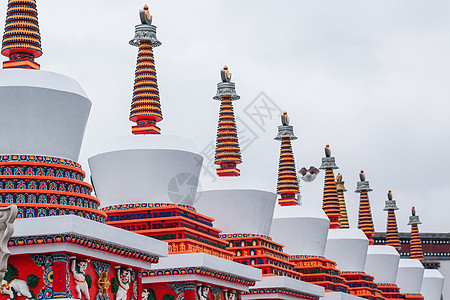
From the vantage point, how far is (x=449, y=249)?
46.8 metres

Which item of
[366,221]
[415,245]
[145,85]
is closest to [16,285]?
[145,85]

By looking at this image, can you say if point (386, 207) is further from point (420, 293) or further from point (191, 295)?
point (191, 295)

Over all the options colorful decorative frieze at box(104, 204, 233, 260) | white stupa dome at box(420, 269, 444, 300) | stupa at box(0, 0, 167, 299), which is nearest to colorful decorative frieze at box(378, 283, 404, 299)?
white stupa dome at box(420, 269, 444, 300)

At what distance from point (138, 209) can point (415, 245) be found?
27688 millimetres

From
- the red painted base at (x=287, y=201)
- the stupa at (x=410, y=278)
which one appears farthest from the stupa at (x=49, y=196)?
the stupa at (x=410, y=278)

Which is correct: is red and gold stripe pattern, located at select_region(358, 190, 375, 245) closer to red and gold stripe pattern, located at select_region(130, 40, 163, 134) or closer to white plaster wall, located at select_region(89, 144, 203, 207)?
red and gold stripe pattern, located at select_region(130, 40, 163, 134)

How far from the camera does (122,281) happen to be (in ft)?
50.5

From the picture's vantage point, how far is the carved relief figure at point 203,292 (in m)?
18.0

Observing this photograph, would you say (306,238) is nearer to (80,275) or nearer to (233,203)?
(233,203)

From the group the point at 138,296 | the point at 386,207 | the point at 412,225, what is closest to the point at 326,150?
the point at 386,207

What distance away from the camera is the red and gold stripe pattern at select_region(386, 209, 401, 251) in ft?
131

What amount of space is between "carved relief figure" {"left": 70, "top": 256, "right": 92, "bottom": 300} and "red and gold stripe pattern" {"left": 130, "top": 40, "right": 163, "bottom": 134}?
571 centimetres

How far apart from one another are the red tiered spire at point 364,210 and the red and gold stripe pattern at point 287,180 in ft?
31.1

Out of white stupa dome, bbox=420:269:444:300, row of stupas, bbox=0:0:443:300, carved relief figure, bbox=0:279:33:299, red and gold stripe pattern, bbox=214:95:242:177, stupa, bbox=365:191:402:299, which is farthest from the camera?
white stupa dome, bbox=420:269:444:300
